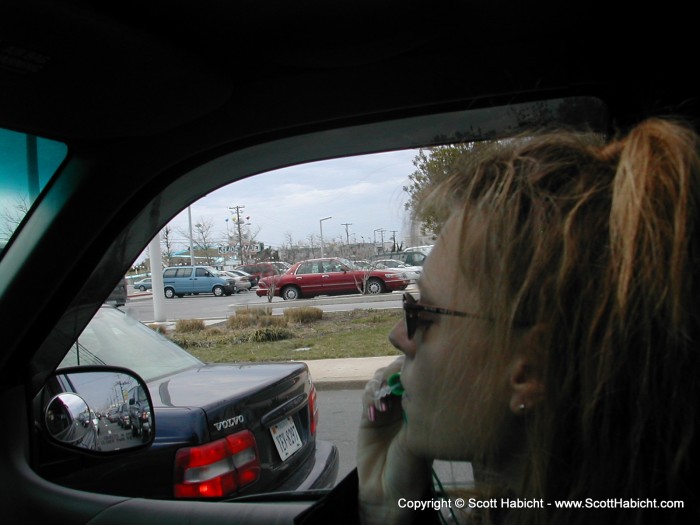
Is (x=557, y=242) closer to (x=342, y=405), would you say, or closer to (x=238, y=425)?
(x=238, y=425)

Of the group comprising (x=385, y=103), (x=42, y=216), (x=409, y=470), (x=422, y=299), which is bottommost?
(x=409, y=470)

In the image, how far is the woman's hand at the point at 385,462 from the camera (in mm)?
1276

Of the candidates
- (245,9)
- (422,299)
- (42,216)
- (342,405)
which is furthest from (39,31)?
(342,405)

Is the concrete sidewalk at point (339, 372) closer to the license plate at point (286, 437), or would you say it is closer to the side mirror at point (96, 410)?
the license plate at point (286, 437)

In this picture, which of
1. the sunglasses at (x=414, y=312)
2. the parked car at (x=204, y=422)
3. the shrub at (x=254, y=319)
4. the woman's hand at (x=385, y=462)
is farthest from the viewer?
the shrub at (x=254, y=319)

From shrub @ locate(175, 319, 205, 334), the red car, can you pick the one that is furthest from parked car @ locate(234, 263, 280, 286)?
shrub @ locate(175, 319, 205, 334)

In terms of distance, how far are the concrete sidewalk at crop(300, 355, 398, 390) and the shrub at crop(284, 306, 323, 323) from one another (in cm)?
31

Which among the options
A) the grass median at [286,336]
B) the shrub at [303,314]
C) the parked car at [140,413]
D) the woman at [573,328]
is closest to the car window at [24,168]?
the parked car at [140,413]

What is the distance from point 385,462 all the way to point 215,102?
4.25ft

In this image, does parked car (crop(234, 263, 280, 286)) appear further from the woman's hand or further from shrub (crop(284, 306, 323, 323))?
the woman's hand

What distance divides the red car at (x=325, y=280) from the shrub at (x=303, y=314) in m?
0.22

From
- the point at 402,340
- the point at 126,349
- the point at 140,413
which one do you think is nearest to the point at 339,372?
the point at 126,349

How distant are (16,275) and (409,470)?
1429 mm

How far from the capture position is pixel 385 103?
1738 mm
